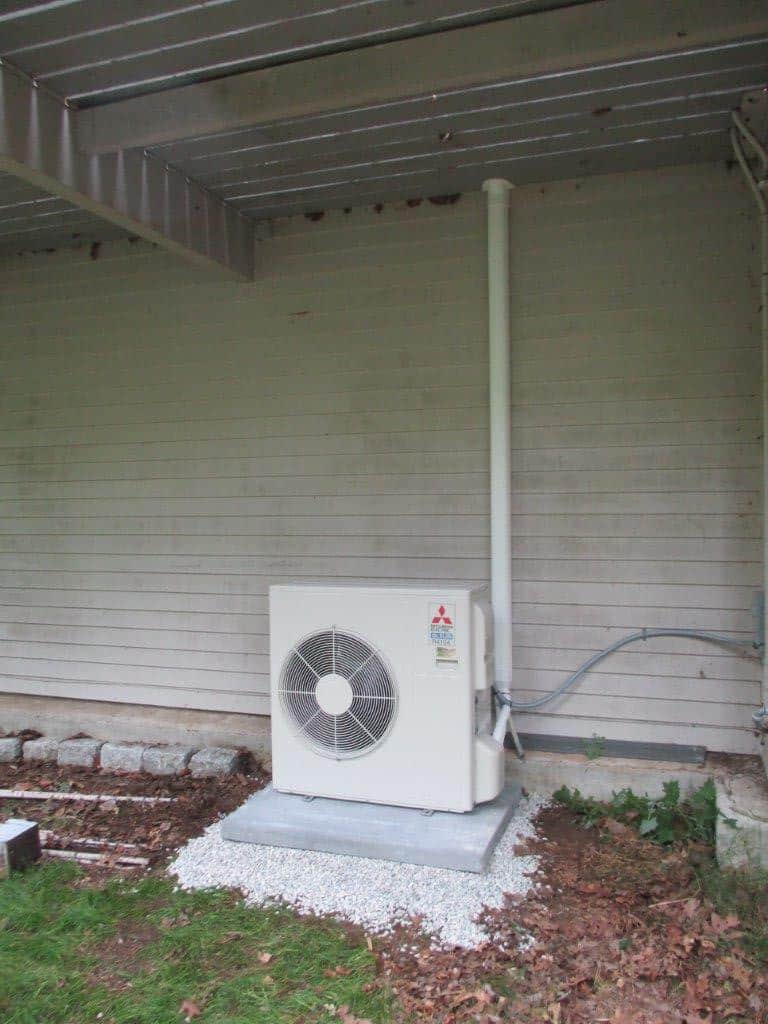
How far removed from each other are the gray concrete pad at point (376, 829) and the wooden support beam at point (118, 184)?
265 cm

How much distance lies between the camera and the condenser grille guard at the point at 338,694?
3.12 meters

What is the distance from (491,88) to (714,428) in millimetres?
1730

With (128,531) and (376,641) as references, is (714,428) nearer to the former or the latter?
(376,641)

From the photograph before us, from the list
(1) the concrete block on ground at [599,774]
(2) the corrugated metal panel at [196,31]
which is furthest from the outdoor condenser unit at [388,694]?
(2) the corrugated metal panel at [196,31]

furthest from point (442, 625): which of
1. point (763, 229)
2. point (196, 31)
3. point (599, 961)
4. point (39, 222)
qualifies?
point (39, 222)

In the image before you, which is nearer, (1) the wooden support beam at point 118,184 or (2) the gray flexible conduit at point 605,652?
(1) the wooden support beam at point 118,184

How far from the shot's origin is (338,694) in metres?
3.17

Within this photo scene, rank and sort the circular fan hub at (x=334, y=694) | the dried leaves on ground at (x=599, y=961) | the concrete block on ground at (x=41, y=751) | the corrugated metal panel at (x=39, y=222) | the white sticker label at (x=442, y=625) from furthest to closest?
the concrete block on ground at (x=41, y=751), the corrugated metal panel at (x=39, y=222), the circular fan hub at (x=334, y=694), the white sticker label at (x=442, y=625), the dried leaves on ground at (x=599, y=961)

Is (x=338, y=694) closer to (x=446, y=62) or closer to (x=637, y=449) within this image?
(x=637, y=449)

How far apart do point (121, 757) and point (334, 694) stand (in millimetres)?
1649

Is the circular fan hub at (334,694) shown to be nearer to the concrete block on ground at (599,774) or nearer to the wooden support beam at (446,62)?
the concrete block on ground at (599,774)

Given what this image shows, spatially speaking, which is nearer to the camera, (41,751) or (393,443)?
(393,443)

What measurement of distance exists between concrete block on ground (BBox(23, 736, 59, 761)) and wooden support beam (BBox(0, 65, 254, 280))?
285cm

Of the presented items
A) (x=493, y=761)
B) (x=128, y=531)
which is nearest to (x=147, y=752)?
(x=128, y=531)
